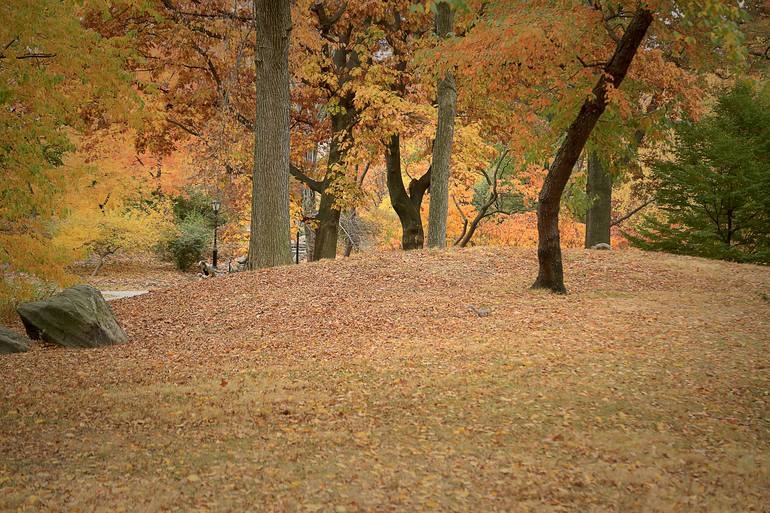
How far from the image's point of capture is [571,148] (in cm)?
955

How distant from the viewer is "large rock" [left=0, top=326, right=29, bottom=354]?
311 inches

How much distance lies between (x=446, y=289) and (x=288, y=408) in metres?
5.18

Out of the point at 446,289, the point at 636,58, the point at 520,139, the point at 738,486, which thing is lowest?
the point at 738,486

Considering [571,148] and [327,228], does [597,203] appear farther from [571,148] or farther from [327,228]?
[571,148]

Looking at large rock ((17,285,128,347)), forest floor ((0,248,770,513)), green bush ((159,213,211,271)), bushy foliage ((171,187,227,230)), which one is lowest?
forest floor ((0,248,770,513))

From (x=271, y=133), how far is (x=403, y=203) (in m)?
6.12

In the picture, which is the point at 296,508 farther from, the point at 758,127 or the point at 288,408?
the point at 758,127

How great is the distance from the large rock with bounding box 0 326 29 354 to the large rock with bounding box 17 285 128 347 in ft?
0.96

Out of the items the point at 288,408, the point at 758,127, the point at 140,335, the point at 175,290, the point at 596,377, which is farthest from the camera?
the point at 758,127

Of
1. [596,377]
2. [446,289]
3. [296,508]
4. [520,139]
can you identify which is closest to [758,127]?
[520,139]

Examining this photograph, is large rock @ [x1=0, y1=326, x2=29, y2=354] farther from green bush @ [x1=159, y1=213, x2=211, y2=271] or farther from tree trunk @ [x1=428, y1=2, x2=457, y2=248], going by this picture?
green bush @ [x1=159, y1=213, x2=211, y2=271]

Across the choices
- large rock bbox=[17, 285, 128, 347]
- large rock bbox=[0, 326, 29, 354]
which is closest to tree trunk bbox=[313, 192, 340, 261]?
large rock bbox=[17, 285, 128, 347]

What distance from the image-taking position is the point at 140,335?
9000 mm

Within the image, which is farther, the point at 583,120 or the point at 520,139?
the point at 520,139
